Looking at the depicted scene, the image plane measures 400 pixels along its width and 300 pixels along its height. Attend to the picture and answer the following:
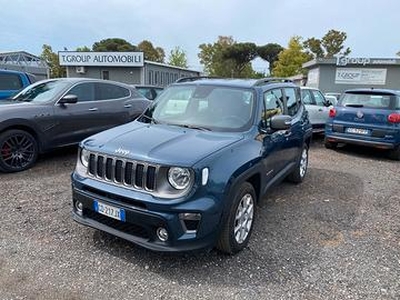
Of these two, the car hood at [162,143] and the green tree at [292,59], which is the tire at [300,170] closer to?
the car hood at [162,143]

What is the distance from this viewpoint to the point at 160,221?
114 inches

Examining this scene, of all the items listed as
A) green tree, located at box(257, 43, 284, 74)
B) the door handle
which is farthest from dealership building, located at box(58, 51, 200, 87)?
green tree, located at box(257, 43, 284, 74)

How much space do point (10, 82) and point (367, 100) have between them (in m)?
8.87

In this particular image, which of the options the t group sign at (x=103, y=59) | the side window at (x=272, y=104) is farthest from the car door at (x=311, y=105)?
the t group sign at (x=103, y=59)

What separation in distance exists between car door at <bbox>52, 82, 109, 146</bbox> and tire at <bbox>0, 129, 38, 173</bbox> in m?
0.45

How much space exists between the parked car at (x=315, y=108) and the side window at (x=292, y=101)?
14.8 ft

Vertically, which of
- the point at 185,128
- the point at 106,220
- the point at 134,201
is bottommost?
the point at 106,220

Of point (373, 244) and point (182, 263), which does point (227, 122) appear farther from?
point (373, 244)

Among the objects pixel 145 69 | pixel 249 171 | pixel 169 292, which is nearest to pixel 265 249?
pixel 249 171

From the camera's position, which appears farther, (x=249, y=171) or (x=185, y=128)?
(x=185, y=128)

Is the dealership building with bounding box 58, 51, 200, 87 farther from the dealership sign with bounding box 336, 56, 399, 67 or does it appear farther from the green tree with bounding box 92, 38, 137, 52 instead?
the green tree with bounding box 92, 38, 137, 52

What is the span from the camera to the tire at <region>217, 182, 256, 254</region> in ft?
10.6

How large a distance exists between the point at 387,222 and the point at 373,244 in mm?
820

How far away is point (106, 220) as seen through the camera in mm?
3299
